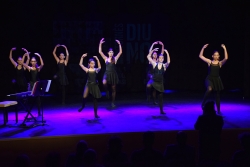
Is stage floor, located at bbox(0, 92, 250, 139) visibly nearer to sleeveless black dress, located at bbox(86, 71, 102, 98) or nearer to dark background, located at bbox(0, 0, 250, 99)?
sleeveless black dress, located at bbox(86, 71, 102, 98)

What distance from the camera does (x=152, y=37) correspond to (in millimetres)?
13000

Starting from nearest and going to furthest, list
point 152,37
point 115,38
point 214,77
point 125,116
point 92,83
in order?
point 92,83 → point 125,116 → point 214,77 → point 115,38 → point 152,37

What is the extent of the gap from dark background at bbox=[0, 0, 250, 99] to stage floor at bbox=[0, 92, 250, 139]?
178cm

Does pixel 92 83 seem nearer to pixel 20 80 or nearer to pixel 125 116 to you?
pixel 125 116

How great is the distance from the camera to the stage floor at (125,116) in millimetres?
6639

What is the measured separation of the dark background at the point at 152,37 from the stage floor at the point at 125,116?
5.84 ft

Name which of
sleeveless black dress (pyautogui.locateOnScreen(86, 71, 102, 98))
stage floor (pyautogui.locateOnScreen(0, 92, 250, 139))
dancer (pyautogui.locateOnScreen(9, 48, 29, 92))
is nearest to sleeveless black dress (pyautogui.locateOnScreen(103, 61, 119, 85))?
stage floor (pyautogui.locateOnScreen(0, 92, 250, 139))

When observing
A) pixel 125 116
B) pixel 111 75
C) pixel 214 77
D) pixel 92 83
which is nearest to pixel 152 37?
pixel 111 75

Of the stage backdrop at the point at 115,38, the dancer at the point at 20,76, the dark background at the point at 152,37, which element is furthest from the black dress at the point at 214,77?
the dancer at the point at 20,76

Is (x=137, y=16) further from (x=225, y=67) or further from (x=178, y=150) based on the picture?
(x=178, y=150)

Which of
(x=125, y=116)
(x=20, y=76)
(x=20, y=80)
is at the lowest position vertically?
(x=125, y=116)

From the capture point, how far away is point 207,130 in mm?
4363

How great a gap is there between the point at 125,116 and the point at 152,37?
578cm

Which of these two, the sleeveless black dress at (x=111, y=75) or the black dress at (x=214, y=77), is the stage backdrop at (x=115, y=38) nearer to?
the sleeveless black dress at (x=111, y=75)
